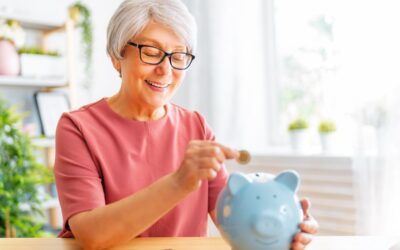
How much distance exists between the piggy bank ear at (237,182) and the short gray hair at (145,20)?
0.49 m

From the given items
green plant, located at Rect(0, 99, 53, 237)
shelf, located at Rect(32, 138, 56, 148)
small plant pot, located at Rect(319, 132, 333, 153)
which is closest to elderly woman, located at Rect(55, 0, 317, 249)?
small plant pot, located at Rect(319, 132, 333, 153)

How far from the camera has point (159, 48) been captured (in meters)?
1.28

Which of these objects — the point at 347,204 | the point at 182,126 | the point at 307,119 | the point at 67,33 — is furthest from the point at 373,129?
the point at 67,33

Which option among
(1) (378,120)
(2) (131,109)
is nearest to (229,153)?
(2) (131,109)

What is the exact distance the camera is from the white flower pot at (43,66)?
295 centimetres

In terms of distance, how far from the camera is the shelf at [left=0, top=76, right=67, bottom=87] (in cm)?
285

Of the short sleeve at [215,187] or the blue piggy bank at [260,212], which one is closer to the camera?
the blue piggy bank at [260,212]

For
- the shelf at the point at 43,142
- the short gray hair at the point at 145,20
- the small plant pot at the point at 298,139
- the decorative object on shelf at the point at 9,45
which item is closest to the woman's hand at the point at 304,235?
the short gray hair at the point at 145,20

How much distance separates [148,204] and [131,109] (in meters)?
0.44

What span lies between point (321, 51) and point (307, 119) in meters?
0.38

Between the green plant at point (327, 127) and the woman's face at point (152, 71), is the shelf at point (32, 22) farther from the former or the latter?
the woman's face at point (152, 71)

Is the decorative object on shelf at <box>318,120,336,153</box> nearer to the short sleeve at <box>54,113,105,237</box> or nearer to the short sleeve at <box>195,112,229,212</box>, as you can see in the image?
the short sleeve at <box>195,112,229,212</box>

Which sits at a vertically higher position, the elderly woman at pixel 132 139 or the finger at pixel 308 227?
the elderly woman at pixel 132 139

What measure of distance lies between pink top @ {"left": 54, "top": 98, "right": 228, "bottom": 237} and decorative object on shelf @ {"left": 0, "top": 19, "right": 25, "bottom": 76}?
164cm
